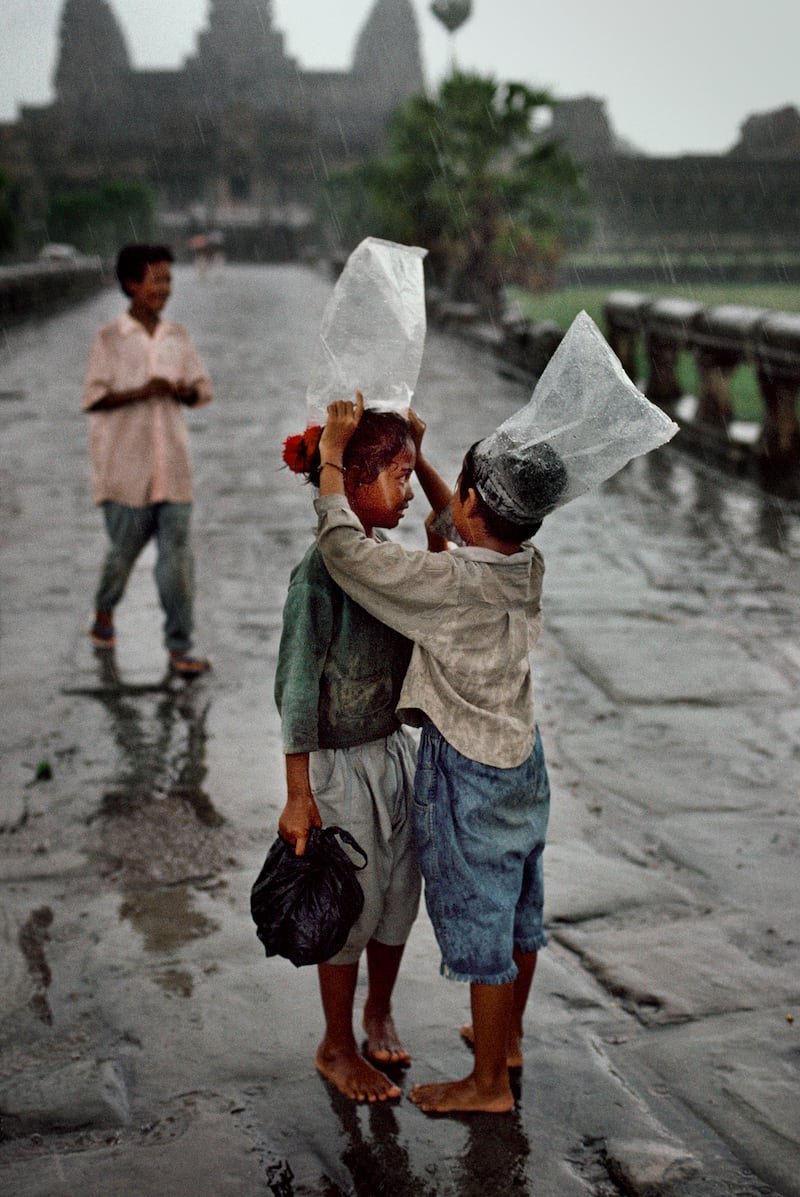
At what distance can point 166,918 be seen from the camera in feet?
10.3

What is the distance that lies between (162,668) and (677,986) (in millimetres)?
2670

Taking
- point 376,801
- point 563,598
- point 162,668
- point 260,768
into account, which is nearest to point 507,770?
point 376,801

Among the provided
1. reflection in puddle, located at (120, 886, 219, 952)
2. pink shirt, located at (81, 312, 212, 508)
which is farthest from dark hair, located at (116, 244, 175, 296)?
reflection in puddle, located at (120, 886, 219, 952)

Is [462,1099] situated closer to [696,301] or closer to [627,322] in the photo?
[627,322]

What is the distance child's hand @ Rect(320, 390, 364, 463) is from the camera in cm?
225

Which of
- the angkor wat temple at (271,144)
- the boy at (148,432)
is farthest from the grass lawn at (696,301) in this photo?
the angkor wat temple at (271,144)

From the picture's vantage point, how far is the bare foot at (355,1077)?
244 cm

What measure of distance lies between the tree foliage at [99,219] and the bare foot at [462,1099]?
47.7m

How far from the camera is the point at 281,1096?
2.46m

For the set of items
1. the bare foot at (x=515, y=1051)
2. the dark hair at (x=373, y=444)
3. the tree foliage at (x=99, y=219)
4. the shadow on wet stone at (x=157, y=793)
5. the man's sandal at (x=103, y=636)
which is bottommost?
the bare foot at (x=515, y=1051)

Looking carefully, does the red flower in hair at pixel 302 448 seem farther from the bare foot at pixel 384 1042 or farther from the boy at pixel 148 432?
the boy at pixel 148 432

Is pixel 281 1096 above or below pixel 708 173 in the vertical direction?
below

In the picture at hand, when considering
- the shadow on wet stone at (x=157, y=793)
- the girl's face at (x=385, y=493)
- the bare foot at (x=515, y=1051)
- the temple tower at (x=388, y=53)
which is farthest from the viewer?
the temple tower at (x=388, y=53)

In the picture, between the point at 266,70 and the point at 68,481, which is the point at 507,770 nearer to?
the point at 68,481
